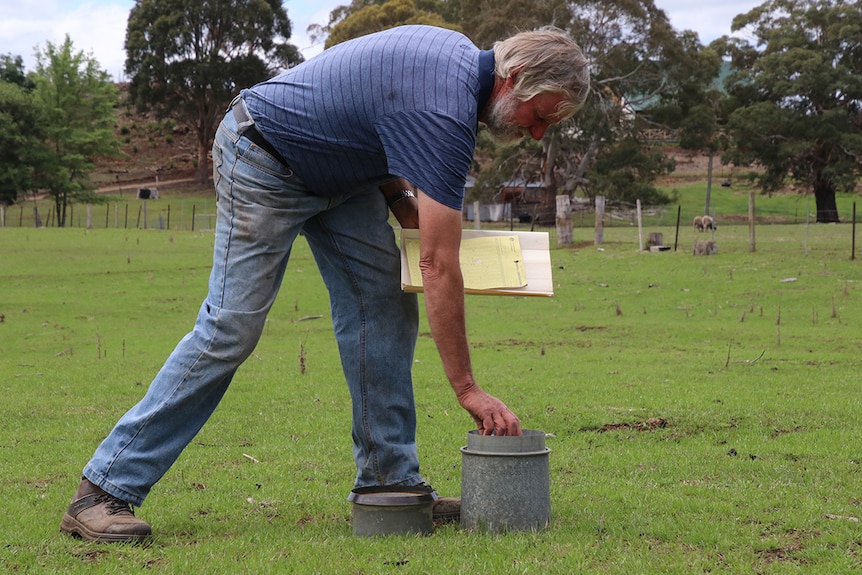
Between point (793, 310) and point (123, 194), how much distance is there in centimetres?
6446

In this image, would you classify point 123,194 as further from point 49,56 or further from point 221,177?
point 221,177

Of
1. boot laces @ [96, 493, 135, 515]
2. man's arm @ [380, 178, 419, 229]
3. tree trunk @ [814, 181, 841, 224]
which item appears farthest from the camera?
tree trunk @ [814, 181, 841, 224]

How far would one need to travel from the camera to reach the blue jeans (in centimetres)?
433

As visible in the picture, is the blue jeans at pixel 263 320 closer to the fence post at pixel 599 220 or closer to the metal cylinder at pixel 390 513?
the metal cylinder at pixel 390 513

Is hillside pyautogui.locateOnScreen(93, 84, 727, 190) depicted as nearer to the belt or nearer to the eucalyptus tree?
the eucalyptus tree

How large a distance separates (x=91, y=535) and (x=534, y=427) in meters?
3.76

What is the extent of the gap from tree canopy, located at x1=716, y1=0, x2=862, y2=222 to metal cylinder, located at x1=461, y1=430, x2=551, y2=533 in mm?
48505

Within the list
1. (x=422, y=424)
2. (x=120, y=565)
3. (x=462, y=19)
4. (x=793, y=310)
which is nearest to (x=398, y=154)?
(x=120, y=565)

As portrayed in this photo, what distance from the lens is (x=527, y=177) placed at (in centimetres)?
5581

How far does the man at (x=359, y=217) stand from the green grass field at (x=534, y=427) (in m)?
0.42

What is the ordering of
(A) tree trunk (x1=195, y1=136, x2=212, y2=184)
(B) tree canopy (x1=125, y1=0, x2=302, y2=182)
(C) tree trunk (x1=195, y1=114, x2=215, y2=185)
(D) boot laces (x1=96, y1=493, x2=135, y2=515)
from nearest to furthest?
(D) boot laces (x1=96, y1=493, x2=135, y2=515) < (B) tree canopy (x1=125, y1=0, x2=302, y2=182) < (C) tree trunk (x1=195, y1=114, x2=215, y2=185) < (A) tree trunk (x1=195, y1=136, x2=212, y2=184)

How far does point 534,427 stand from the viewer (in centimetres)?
730

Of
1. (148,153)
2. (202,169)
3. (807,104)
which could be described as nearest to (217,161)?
(807,104)

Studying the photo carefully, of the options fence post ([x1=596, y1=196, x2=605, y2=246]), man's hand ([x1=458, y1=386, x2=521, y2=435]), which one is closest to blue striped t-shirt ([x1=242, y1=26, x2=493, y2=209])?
man's hand ([x1=458, y1=386, x2=521, y2=435])
